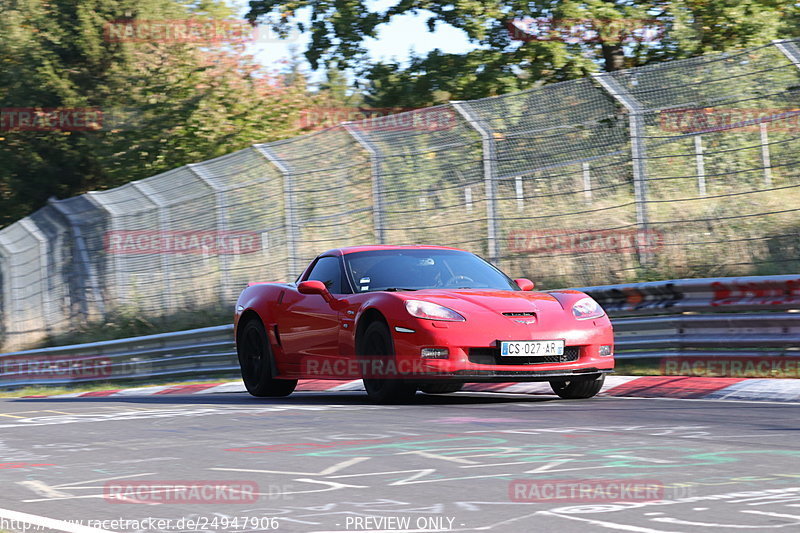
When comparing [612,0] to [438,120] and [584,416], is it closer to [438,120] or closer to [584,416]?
[438,120]

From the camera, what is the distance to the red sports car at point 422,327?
9062 mm

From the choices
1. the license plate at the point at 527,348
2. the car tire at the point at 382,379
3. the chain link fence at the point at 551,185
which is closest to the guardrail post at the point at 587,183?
the chain link fence at the point at 551,185

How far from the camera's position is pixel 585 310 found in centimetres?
958

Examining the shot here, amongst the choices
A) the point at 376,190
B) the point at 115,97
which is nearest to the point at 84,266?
the point at 115,97

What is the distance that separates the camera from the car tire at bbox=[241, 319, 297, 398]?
11.2 m

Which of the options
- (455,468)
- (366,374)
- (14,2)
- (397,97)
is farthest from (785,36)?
(14,2)

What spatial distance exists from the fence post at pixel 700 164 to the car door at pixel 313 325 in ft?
11.6

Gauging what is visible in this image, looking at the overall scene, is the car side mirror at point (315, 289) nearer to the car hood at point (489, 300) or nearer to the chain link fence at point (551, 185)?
the car hood at point (489, 300)

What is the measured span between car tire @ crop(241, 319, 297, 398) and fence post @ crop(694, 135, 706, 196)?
414cm

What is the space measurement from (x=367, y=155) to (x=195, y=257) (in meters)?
4.71

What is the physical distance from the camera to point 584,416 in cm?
820

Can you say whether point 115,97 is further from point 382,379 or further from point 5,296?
point 382,379

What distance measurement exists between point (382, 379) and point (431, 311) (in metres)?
0.68

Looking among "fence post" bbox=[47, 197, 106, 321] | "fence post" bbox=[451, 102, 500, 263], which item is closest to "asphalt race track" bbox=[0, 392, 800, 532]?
"fence post" bbox=[451, 102, 500, 263]
